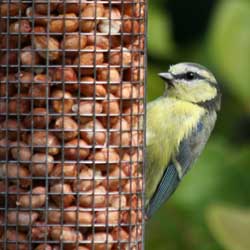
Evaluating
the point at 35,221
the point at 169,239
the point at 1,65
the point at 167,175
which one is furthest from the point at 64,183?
the point at 169,239

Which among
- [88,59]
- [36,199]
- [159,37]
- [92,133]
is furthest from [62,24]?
[159,37]

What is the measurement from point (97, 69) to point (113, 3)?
1.30 ft

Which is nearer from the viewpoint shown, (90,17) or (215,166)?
(90,17)

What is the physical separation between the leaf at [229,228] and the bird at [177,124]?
0.89m

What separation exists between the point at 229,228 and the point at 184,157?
3.55 feet

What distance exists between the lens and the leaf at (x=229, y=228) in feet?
30.6

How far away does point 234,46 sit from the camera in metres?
11.3

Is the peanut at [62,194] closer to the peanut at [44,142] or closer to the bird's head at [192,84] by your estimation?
the peanut at [44,142]

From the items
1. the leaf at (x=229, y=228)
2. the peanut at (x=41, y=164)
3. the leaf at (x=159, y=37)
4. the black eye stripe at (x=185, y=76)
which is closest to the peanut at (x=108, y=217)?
the peanut at (x=41, y=164)

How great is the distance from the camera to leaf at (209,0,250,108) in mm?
11242

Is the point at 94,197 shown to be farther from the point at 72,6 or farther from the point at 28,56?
the point at 72,6

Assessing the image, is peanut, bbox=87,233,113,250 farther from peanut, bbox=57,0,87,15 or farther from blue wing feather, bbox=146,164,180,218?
peanut, bbox=57,0,87,15

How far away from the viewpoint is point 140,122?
747 centimetres

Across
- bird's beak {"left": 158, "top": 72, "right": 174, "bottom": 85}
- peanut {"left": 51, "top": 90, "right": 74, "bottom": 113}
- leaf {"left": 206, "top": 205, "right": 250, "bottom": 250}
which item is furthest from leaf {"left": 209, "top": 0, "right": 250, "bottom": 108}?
peanut {"left": 51, "top": 90, "right": 74, "bottom": 113}
